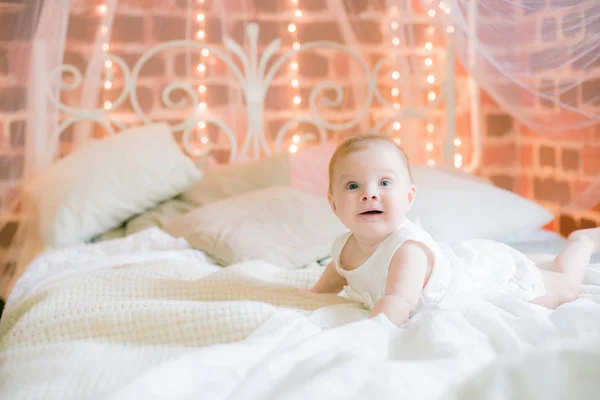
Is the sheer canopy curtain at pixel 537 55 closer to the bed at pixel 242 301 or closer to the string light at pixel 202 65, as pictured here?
the bed at pixel 242 301

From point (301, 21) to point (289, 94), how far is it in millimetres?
312

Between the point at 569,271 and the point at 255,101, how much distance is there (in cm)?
164

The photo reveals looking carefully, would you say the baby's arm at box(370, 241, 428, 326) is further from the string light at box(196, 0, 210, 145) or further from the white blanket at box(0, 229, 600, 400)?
the string light at box(196, 0, 210, 145)

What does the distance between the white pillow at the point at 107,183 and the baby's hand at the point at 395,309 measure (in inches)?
54.7

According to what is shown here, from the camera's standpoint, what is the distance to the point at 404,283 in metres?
1.22

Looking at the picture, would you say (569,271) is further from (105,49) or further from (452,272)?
(105,49)

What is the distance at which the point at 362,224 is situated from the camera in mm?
1301

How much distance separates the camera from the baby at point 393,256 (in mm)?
1246

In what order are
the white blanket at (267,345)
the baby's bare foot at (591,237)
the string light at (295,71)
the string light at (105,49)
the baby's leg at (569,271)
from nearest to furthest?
the white blanket at (267,345) < the baby's leg at (569,271) < the baby's bare foot at (591,237) < the string light at (105,49) < the string light at (295,71)

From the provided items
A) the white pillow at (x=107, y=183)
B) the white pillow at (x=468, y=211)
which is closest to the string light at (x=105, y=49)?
the white pillow at (x=107, y=183)

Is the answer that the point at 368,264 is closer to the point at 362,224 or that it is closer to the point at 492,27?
Answer: the point at 362,224

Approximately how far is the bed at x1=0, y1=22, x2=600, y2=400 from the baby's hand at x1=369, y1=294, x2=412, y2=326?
21 mm

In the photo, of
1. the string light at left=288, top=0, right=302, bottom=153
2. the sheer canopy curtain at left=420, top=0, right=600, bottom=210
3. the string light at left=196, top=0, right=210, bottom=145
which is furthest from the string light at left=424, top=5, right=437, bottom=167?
the string light at left=196, top=0, right=210, bottom=145

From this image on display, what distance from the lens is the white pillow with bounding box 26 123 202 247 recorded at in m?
2.28
